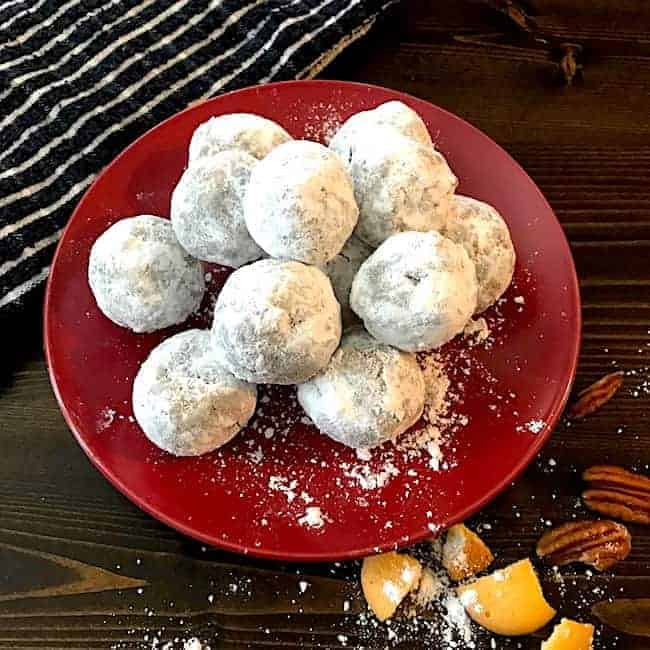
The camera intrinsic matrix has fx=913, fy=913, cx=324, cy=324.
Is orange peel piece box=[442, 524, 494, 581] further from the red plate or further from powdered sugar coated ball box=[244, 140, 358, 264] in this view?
powdered sugar coated ball box=[244, 140, 358, 264]

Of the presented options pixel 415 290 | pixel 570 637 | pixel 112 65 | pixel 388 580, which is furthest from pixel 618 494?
pixel 112 65

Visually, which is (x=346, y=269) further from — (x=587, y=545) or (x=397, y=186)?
(x=587, y=545)

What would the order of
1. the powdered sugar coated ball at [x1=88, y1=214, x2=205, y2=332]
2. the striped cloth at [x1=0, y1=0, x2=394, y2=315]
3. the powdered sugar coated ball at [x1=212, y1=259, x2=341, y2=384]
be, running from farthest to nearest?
the striped cloth at [x1=0, y1=0, x2=394, y2=315] → the powdered sugar coated ball at [x1=88, y1=214, x2=205, y2=332] → the powdered sugar coated ball at [x1=212, y1=259, x2=341, y2=384]

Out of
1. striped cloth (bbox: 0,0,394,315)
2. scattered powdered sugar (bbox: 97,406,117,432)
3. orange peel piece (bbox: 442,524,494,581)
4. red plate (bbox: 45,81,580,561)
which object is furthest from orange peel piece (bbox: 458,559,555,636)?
striped cloth (bbox: 0,0,394,315)

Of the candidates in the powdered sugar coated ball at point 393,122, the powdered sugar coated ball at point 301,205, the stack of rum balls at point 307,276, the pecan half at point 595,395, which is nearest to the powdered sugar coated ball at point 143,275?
the stack of rum balls at point 307,276

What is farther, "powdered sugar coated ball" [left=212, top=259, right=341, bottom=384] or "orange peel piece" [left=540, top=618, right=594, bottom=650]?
"orange peel piece" [left=540, top=618, right=594, bottom=650]

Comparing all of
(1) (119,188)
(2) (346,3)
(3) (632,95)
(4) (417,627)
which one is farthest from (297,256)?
(3) (632,95)
